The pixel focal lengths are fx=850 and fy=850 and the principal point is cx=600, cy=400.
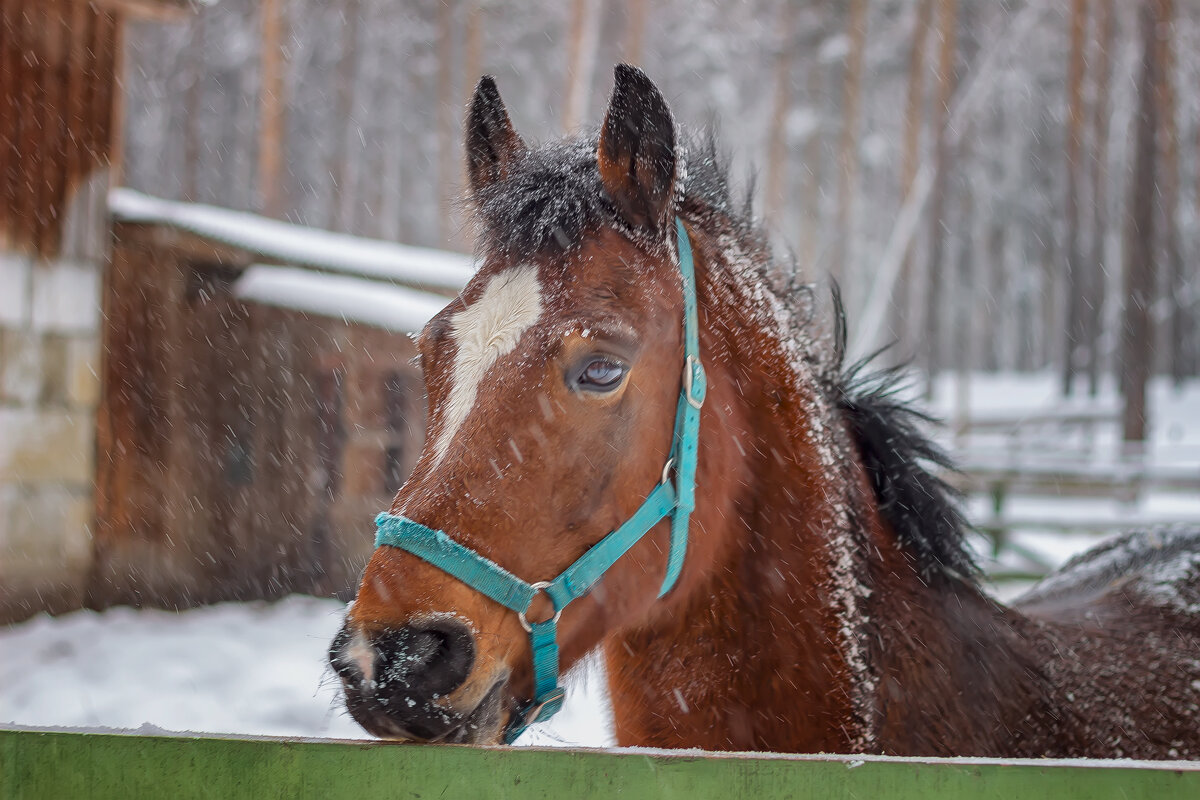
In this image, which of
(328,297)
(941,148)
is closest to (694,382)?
(328,297)

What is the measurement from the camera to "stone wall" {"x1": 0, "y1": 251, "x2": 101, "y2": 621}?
21.3 feet

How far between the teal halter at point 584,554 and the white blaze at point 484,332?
0.60 feet

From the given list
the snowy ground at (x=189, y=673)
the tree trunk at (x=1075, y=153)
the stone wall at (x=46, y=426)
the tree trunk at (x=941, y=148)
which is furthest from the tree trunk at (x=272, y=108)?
the tree trunk at (x=1075, y=153)

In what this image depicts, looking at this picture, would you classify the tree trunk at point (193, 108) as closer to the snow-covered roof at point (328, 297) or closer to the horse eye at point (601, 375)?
the snow-covered roof at point (328, 297)

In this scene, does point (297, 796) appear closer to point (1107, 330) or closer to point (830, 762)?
point (830, 762)

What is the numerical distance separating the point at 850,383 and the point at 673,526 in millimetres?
786

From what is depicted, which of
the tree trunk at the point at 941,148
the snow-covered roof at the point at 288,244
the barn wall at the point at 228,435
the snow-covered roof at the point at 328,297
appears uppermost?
the tree trunk at the point at 941,148

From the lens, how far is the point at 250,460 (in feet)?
28.7

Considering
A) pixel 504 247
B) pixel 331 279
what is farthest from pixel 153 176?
pixel 504 247

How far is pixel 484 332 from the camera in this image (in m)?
1.66

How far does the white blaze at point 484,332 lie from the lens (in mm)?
1615

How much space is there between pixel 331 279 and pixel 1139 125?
1241 cm

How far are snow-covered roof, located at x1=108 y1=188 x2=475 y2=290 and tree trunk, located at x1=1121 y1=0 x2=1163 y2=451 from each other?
35.3 ft

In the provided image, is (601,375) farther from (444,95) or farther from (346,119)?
(346,119)
